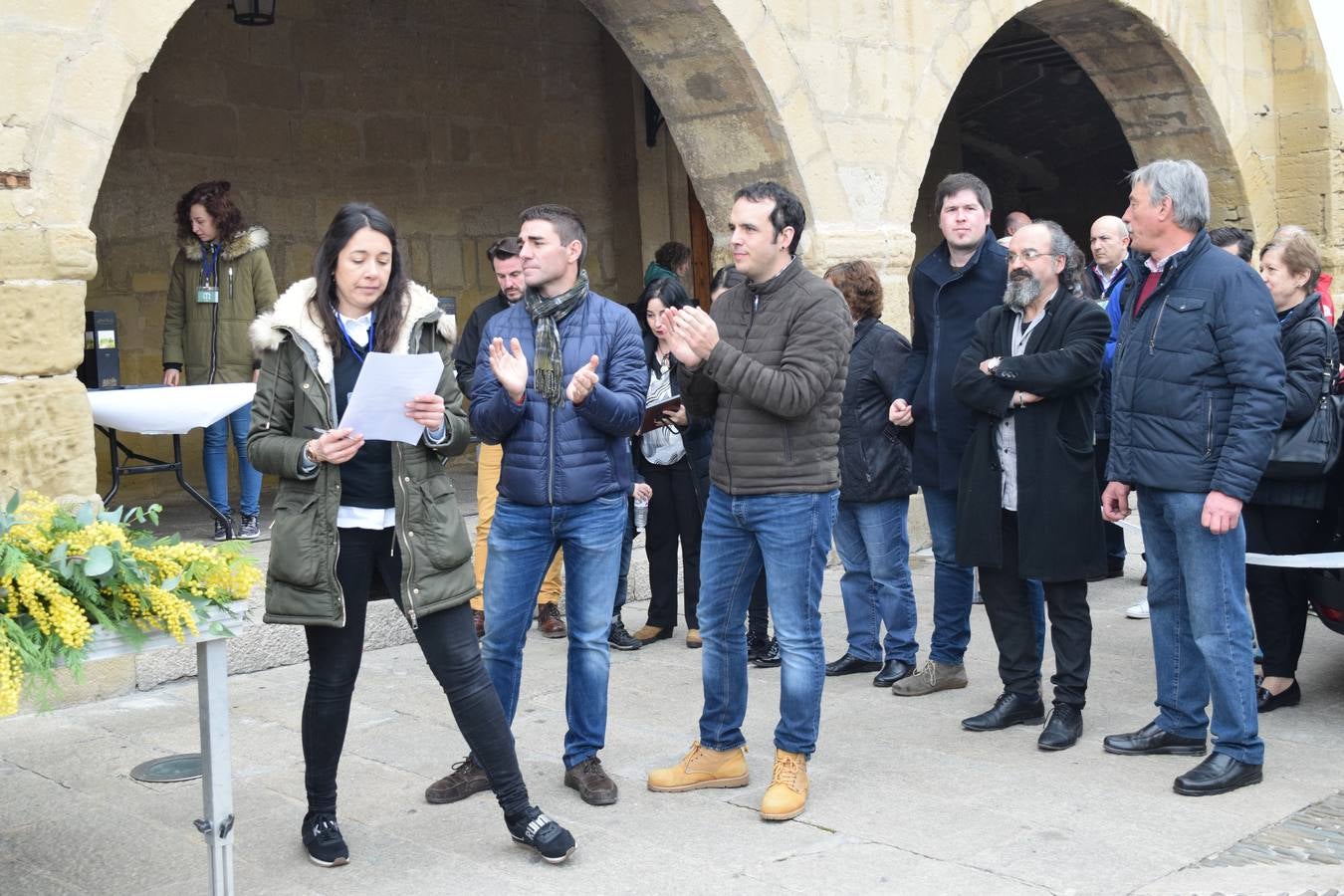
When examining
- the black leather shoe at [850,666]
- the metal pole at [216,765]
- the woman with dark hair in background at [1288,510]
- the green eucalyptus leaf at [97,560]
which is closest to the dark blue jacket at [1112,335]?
the woman with dark hair in background at [1288,510]

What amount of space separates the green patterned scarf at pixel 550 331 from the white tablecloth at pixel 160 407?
8.03 feet

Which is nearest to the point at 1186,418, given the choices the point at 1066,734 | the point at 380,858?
the point at 1066,734

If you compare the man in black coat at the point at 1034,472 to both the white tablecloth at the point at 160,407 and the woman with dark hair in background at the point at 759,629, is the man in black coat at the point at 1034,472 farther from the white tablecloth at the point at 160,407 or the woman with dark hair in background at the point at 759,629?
the white tablecloth at the point at 160,407

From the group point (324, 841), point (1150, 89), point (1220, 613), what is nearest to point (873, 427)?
point (1220, 613)

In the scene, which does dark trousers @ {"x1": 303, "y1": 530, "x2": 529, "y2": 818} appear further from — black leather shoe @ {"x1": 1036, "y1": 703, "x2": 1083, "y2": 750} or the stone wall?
the stone wall

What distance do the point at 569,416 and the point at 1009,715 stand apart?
73.6 inches

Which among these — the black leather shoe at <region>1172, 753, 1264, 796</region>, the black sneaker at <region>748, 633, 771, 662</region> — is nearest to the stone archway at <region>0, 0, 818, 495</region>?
the black sneaker at <region>748, 633, 771, 662</region>

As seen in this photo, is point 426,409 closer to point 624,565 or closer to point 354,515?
point 354,515

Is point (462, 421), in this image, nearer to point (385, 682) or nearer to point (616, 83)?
point (385, 682)

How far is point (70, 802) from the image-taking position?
4289 mm

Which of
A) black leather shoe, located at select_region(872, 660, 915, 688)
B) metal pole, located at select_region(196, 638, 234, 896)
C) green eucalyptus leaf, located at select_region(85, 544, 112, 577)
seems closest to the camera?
green eucalyptus leaf, located at select_region(85, 544, 112, 577)

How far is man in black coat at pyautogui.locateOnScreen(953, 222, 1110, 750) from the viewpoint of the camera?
183 inches

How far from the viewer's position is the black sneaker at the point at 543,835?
371 cm

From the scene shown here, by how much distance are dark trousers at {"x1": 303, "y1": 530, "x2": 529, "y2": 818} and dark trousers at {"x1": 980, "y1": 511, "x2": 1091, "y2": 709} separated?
71.3 inches
